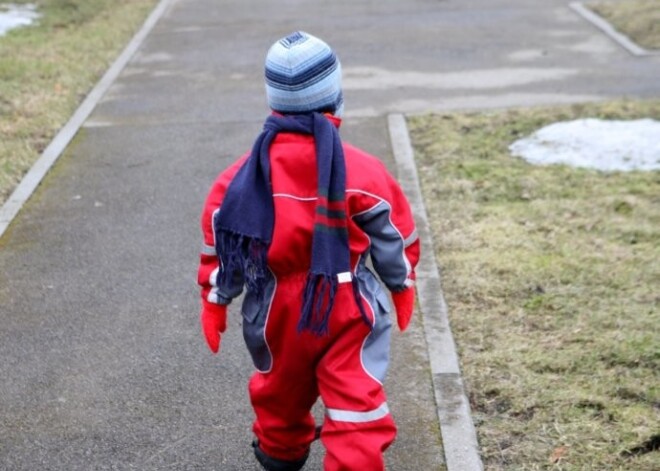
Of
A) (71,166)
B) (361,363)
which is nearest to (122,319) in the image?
(361,363)

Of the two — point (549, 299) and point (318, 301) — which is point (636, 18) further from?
point (318, 301)

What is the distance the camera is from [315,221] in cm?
321

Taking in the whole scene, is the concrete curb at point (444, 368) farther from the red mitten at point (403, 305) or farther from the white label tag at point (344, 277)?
the white label tag at point (344, 277)

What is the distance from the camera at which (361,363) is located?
3.38 m

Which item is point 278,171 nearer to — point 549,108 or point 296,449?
point 296,449

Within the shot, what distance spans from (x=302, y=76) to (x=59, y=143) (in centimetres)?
Answer: 539

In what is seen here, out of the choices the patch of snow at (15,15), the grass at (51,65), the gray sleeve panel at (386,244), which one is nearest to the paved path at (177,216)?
the grass at (51,65)

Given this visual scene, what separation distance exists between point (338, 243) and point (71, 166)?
196 inches

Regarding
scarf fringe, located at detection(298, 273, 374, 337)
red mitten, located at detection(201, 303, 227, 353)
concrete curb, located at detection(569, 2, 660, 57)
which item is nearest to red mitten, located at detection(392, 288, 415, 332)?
scarf fringe, located at detection(298, 273, 374, 337)

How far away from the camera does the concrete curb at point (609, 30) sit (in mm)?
11113

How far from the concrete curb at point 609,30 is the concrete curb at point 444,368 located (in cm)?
522

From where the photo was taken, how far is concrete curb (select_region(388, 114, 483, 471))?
4020 millimetres

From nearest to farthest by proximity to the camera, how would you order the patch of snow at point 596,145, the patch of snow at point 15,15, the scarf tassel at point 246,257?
the scarf tassel at point 246,257
the patch of snow at point 596,145
the patch of snow at point 15,15

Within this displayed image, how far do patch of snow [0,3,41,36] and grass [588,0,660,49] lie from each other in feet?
23.2
